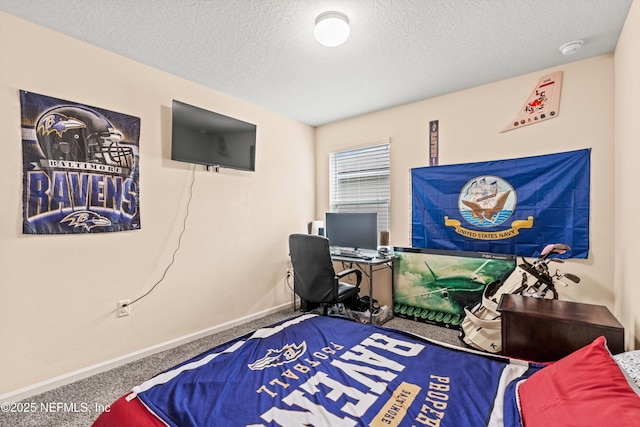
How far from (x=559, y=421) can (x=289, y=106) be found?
11.3 ft

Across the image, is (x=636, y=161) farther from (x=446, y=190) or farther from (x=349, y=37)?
(x=349, y=37)

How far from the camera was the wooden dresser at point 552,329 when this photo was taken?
166cm

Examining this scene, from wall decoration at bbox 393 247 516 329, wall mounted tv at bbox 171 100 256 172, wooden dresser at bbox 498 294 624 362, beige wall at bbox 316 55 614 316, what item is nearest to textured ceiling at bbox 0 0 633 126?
beige wall at bbox 316 55 614 316

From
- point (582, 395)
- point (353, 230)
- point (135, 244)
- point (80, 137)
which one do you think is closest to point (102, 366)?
point (135, 244)

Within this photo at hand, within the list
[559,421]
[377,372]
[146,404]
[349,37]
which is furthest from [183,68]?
[559,421]

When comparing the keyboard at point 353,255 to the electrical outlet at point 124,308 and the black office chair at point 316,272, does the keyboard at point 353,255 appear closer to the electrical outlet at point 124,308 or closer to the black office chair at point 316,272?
the black office chair at point 316,272

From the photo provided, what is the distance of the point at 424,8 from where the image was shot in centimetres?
190

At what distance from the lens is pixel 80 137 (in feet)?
7.31

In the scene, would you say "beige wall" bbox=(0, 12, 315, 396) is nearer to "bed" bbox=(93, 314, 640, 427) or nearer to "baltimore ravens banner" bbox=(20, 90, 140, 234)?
"baltimore ravens banner" bbox=(20, 90, 140, 234)

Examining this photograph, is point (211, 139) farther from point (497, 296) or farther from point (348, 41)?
point (497, 296)

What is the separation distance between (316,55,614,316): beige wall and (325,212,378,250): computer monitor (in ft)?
1.43

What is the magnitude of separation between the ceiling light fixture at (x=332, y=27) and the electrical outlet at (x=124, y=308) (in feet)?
8.35

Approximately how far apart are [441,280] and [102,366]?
3198mm

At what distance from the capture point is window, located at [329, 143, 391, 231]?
3.82 meters
